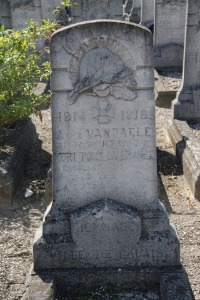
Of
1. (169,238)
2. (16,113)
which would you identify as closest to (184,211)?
(169,238)

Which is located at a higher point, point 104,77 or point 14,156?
point 104,77

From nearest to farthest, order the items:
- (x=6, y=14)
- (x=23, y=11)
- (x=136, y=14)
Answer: (x=23, y=11) → (x=6, y=14) → (x=136, y=14)

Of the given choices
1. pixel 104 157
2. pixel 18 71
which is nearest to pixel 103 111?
pixel 104 157

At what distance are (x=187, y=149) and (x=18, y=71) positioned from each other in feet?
8.77

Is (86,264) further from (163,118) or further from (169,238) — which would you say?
A: (163,118)

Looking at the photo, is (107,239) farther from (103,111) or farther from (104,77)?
(104,77)

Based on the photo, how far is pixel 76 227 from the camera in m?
4.28

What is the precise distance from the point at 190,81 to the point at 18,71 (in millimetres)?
3584

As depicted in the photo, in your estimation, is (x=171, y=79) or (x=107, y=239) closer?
(x=107, y=239)

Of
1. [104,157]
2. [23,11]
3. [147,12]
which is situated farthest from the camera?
[147,12]

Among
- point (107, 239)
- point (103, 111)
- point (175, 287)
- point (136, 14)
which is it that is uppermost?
point (136, 14)

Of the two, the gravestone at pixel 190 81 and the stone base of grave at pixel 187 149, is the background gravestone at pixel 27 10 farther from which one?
the stone base of grave at pixel 187 149

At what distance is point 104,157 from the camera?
14.0 ft

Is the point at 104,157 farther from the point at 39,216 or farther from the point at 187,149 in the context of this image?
the point at 187,149
